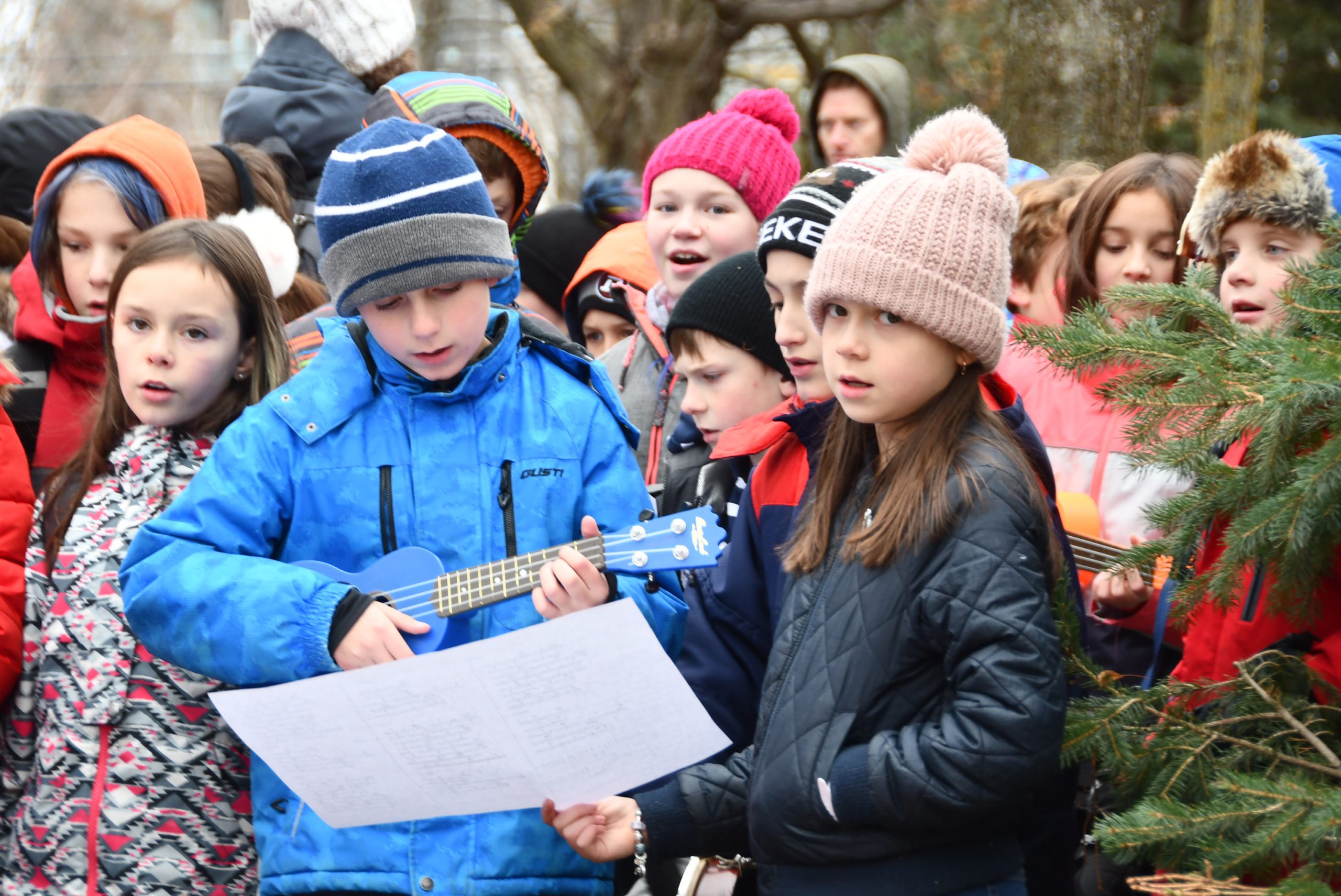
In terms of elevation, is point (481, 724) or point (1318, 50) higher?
point (1318, 50)

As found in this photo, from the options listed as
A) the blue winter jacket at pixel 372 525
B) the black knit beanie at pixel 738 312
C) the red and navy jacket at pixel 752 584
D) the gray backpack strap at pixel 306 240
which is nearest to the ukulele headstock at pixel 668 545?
the blue winter jacket at pixel 372 525

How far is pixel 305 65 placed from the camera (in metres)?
5.45

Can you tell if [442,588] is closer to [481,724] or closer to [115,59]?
[481,724]

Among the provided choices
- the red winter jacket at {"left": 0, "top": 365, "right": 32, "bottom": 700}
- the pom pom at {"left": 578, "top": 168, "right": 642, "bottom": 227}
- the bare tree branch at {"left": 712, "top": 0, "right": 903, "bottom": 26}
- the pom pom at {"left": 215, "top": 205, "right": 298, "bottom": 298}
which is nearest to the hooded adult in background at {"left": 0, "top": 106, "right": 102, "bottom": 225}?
the pom pom at {"left": 215, "top": 205, "right": 298, "bottom": 298}

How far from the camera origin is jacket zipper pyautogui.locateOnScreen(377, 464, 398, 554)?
9.26 feet

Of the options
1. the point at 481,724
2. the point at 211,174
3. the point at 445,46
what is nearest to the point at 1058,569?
the point at 481,724

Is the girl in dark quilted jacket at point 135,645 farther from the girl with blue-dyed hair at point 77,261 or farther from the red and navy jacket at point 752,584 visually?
the red and navy jacket at point 752,584

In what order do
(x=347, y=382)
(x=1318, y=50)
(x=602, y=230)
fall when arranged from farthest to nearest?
1. (x=1318, y=50)
2. (x=602, y=230)
3. (x=347, y=382)

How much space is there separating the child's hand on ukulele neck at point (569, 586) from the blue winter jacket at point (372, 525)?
160mm

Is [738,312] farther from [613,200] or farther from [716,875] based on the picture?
[613,200]

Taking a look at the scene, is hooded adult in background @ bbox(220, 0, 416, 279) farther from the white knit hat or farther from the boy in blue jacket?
the boy in blue jacket

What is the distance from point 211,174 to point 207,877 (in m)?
→ 2.27

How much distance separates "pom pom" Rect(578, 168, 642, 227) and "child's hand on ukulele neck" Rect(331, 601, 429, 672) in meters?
3.67

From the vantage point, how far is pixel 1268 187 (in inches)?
126
